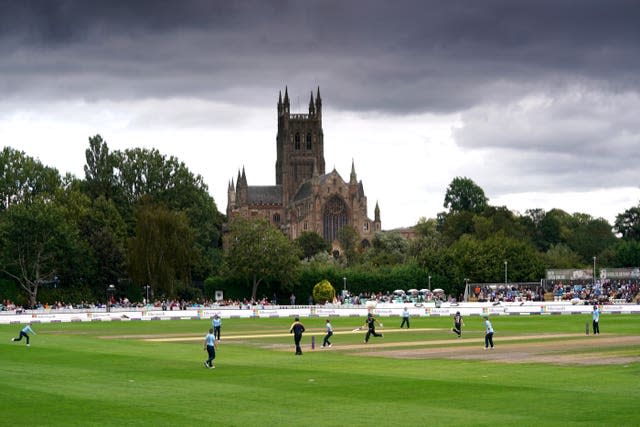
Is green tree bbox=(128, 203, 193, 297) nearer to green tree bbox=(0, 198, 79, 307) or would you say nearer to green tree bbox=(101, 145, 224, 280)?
green tree bbox=(0, 198, 79, 307)

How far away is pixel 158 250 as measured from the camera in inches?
4284

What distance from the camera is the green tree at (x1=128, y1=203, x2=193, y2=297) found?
→ 108 meters

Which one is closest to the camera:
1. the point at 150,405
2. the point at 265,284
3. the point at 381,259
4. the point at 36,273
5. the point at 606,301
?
the point at 150,405

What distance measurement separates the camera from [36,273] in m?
106

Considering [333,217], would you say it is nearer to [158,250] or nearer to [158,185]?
[158,185]

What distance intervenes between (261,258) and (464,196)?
79.7m

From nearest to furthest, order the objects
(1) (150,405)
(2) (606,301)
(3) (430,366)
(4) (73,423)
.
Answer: (4) (73,423), (1) (150,405), (3) (430,366), (2) (606,301)

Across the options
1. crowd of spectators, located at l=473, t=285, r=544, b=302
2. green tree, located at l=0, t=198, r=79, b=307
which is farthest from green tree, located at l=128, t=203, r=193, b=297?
crowd of spectators, located at l=473, t=285, r=544, b=302

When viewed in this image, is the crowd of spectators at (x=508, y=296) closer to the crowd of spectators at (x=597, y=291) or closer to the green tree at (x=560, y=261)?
the crowd of spectators at (x=597, y=291)

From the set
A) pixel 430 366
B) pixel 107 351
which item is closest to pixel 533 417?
pixel 430 366

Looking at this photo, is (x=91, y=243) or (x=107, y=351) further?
(x=91, y=243)

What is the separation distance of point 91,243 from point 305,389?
8789cm

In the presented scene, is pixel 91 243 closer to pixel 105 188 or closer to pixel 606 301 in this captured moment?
pixel 105 188

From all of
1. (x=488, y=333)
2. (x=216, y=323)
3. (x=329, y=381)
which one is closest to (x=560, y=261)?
(x=216, y=323)
